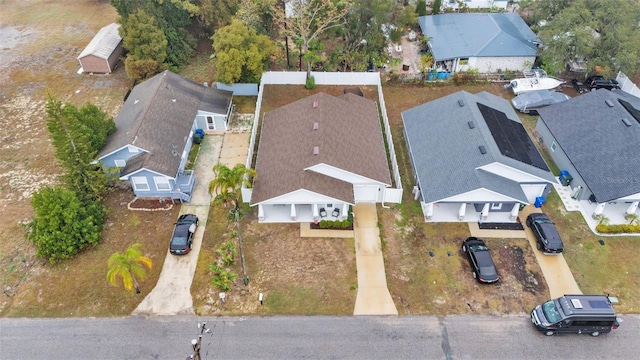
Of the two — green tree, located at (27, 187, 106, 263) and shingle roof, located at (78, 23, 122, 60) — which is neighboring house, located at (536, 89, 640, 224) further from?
shingle roof, located at (78, 23, 122, 60)

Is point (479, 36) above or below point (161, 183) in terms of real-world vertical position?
above

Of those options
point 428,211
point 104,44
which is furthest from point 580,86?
point 104,44

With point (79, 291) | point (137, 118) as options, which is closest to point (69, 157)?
point (137, 118)

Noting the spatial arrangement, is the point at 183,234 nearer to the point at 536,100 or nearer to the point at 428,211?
the point at 428,211

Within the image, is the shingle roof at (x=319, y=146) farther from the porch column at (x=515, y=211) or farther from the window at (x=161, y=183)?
the porch column at (x=515, y=211)

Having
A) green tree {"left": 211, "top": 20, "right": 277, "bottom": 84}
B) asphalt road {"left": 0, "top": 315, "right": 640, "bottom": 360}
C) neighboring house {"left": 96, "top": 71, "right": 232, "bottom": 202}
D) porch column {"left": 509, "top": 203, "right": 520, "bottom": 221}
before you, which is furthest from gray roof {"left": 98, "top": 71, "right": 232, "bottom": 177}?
porch column {"left": 509, "top": 203, "right": 520, "bottom": 221}

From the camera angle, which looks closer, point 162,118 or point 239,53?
point 162,118

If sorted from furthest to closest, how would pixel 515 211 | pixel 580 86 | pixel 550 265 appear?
pixel 580 86
pixel 515 211
pixel 550 265
